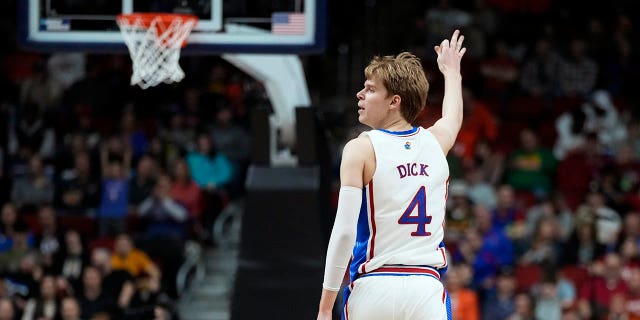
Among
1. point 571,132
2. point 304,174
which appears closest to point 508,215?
point 571,132

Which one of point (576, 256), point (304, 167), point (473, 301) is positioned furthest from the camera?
point (576, 256)

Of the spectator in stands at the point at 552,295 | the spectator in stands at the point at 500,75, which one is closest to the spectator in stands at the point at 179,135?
the spectator in stands at the point at 500,75

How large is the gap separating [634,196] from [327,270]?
9793mm

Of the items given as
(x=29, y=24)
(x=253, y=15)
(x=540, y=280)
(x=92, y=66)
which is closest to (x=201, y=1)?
(x=253, y=15)

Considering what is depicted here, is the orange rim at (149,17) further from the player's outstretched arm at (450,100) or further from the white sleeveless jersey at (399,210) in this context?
the white sleeveless jersey at (399,210)

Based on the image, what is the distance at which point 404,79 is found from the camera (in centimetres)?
482

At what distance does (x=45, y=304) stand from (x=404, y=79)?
8012 millimetres

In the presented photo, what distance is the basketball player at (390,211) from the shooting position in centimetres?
472

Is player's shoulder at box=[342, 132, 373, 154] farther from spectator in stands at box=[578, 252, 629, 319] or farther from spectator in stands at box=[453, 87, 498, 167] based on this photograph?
spectator in stands at box=[453, 87, 498, 167]

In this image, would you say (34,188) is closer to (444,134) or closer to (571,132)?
(571,132)

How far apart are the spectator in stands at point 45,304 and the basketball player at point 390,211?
757cm

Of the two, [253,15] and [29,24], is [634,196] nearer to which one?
[253,15]

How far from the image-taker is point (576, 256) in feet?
42.7

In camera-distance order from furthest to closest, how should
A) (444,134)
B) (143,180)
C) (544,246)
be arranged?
(143,180), (544,246), (444,134)
